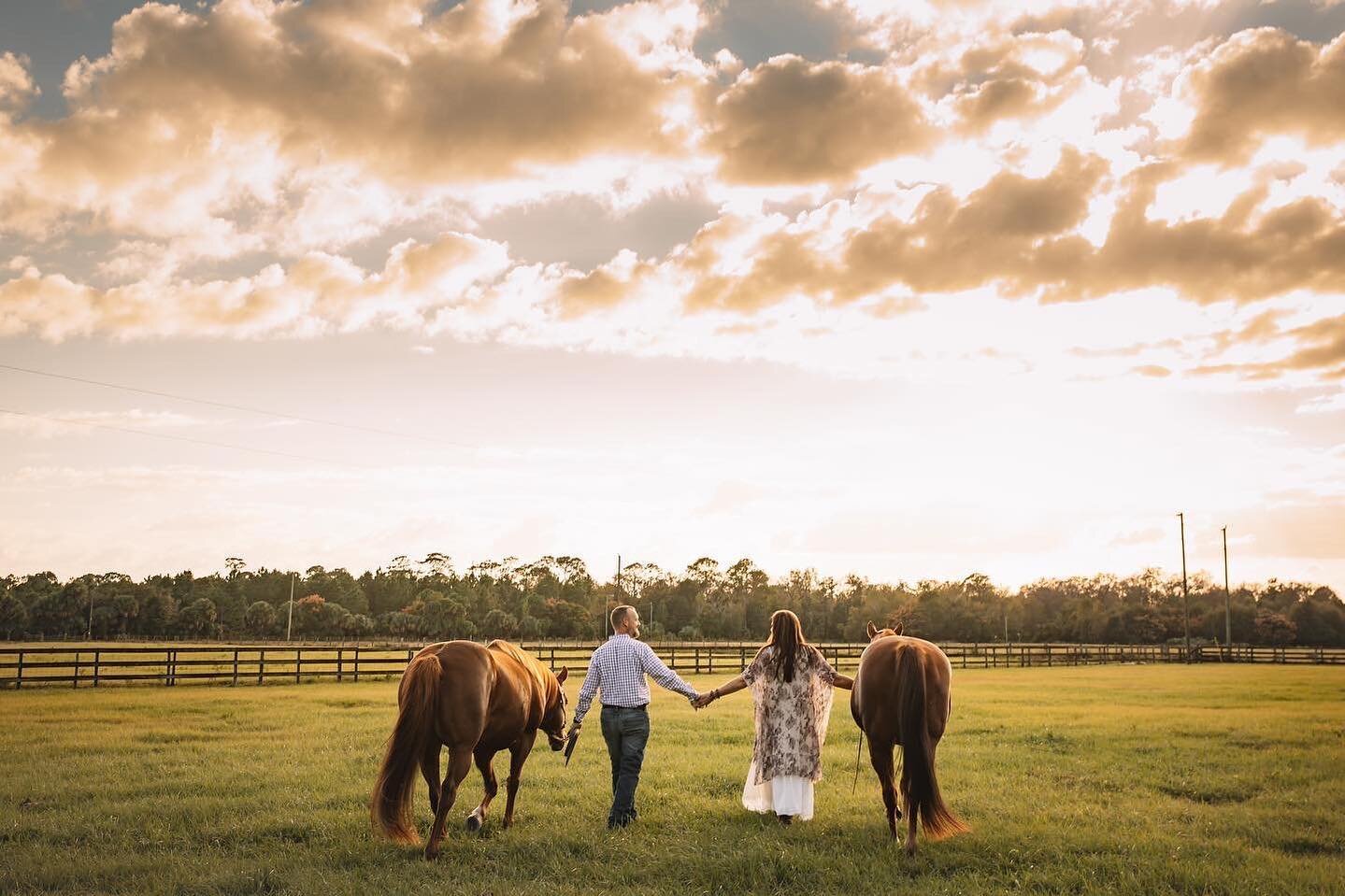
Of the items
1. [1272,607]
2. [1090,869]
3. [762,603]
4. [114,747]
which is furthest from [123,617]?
[1272,607]

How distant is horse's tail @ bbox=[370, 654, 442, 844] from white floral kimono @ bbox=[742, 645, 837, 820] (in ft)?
8.83

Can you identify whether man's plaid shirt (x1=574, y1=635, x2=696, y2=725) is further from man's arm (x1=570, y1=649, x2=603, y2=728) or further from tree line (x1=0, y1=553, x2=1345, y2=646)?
tree line (x1=0, y1=553, x2=1345, y2=646)

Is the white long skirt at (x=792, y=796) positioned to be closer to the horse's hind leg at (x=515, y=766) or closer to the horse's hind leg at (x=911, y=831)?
the horse's hind leg at (x=911, y=831)

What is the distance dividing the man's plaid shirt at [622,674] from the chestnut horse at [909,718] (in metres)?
1.60

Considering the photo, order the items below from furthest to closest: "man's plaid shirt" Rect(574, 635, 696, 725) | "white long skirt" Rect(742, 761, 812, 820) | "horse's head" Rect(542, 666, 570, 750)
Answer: "horse's head" Rect(542, 666, 570, 750) < "man's plaid shirt" Rect(574, 635, 696, 725) < "white long skirt" Rect(742, 761, 812, 820)

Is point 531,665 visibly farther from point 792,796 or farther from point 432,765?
point 792,796

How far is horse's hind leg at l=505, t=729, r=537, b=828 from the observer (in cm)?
778

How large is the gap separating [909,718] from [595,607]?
9390 centimetres

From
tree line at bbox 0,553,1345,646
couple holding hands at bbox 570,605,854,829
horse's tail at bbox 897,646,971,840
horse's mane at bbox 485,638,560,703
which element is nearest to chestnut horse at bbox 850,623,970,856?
horse's tail at bbox 897,646,971,840

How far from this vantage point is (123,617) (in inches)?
3356

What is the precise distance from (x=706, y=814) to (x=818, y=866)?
185cm

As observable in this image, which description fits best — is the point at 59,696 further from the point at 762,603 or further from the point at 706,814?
the point at 762,603

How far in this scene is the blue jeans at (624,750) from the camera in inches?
299

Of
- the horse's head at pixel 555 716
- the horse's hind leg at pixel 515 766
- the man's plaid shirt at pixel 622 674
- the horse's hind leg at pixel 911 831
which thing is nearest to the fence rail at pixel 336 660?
the horse's head at pixel 555 716
